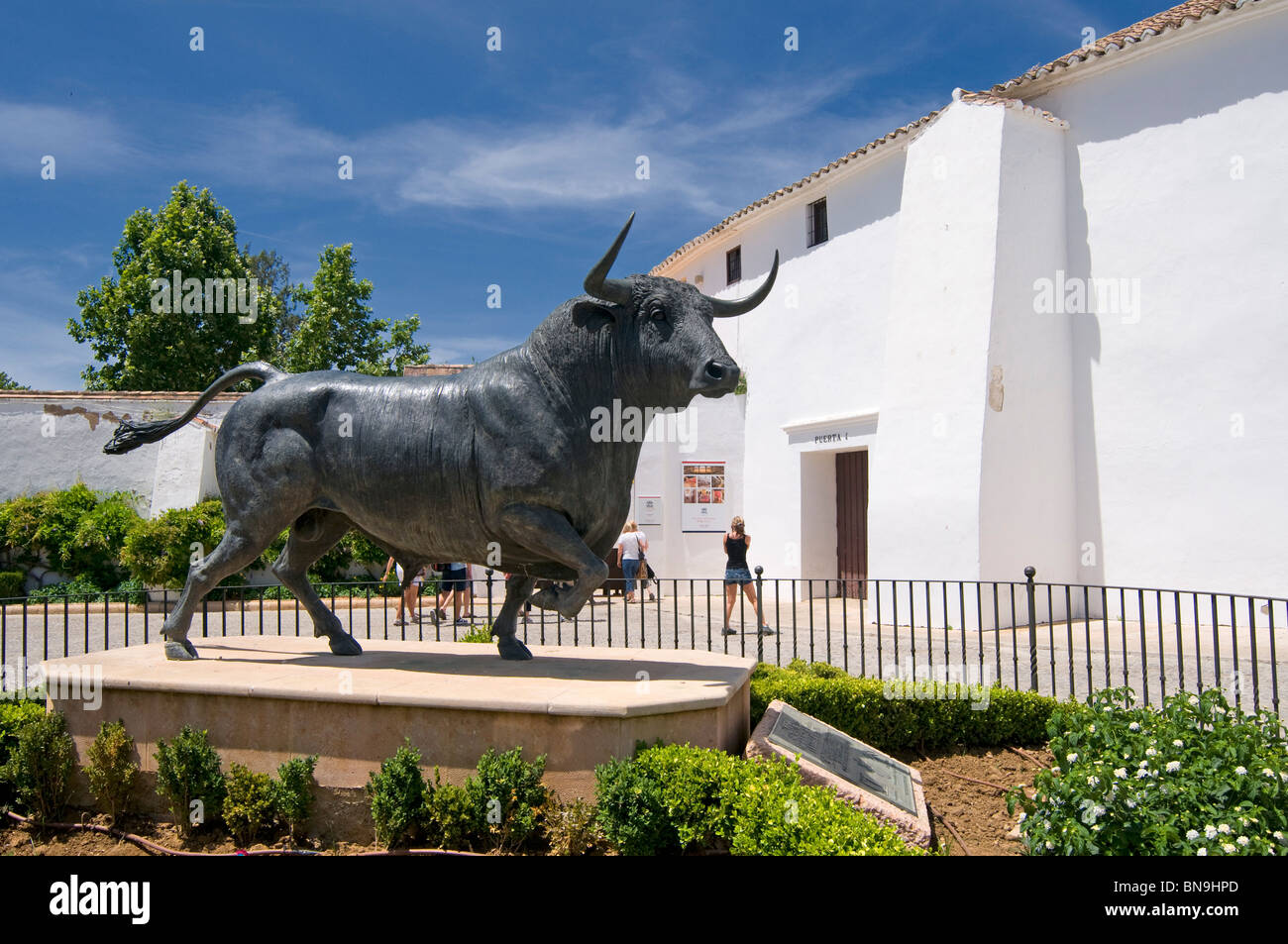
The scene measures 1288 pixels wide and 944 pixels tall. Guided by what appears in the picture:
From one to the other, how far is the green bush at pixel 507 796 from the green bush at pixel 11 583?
1537 cm

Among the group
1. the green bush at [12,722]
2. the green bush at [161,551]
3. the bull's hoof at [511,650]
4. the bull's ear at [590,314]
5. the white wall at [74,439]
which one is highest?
the white wall at [74,439]

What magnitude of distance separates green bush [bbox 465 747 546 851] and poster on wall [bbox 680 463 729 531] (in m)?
14.9

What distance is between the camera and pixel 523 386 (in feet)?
14.5

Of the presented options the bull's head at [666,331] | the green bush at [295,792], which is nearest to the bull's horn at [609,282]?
the bull's head at [666,331]

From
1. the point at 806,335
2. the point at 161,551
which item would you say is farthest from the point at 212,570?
the point at 806,335

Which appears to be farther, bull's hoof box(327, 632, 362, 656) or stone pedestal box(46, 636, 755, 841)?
bull's hoof box(327, 632, 362, 656)

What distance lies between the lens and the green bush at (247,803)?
4082 millimetres

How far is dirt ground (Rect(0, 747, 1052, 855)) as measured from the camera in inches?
166

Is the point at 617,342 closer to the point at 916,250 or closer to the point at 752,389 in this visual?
the point at 916,250

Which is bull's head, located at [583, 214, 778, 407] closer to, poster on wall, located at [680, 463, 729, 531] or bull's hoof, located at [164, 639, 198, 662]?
bull's hoof, located at [164, 639, 198, 662]

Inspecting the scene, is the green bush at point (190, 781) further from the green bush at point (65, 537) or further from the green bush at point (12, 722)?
the green bush at point (65, 537)

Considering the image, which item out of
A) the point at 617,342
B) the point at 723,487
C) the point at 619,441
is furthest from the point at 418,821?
the point at 723,487

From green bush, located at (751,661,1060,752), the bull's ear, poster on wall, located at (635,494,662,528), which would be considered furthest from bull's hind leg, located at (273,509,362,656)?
poster on wall, located at (635,494,662,528)

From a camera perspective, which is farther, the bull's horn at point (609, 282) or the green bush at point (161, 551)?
the green bush at point (161, 551)
